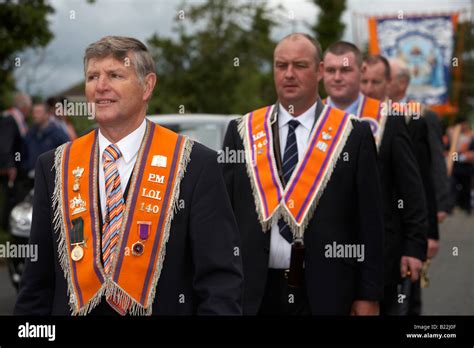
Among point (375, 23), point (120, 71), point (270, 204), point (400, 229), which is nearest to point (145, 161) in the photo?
point (120, 71)

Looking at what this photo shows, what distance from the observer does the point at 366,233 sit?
190 inches

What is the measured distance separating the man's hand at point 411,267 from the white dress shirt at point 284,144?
1.31 m

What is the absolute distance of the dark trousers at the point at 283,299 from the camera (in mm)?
4855

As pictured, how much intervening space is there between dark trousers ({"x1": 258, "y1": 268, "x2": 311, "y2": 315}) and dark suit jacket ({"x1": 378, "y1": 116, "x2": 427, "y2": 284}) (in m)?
1.23

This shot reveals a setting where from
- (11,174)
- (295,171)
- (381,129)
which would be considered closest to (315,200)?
(295,171)

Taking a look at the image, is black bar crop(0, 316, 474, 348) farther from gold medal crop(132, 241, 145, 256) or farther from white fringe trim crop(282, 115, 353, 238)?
white fringe trim crop(282, 115, 353, 238)

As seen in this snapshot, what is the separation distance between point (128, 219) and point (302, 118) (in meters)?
1.72

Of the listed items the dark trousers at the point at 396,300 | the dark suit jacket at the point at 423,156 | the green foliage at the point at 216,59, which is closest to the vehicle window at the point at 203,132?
the dark suit jacket at the point at 423,156

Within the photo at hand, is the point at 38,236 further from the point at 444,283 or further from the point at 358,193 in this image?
the point at 444,283

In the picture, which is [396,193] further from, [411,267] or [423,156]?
[423,156]

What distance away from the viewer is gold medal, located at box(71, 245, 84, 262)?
3578mm

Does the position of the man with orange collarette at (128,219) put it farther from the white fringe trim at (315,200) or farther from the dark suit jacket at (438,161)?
the dark suit jacket at (438,161)

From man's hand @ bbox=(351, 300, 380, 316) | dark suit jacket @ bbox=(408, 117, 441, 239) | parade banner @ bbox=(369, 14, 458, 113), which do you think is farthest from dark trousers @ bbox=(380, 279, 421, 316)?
parade banner @ bbox=(369, 14, 458, 113)

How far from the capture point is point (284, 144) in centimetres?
510
